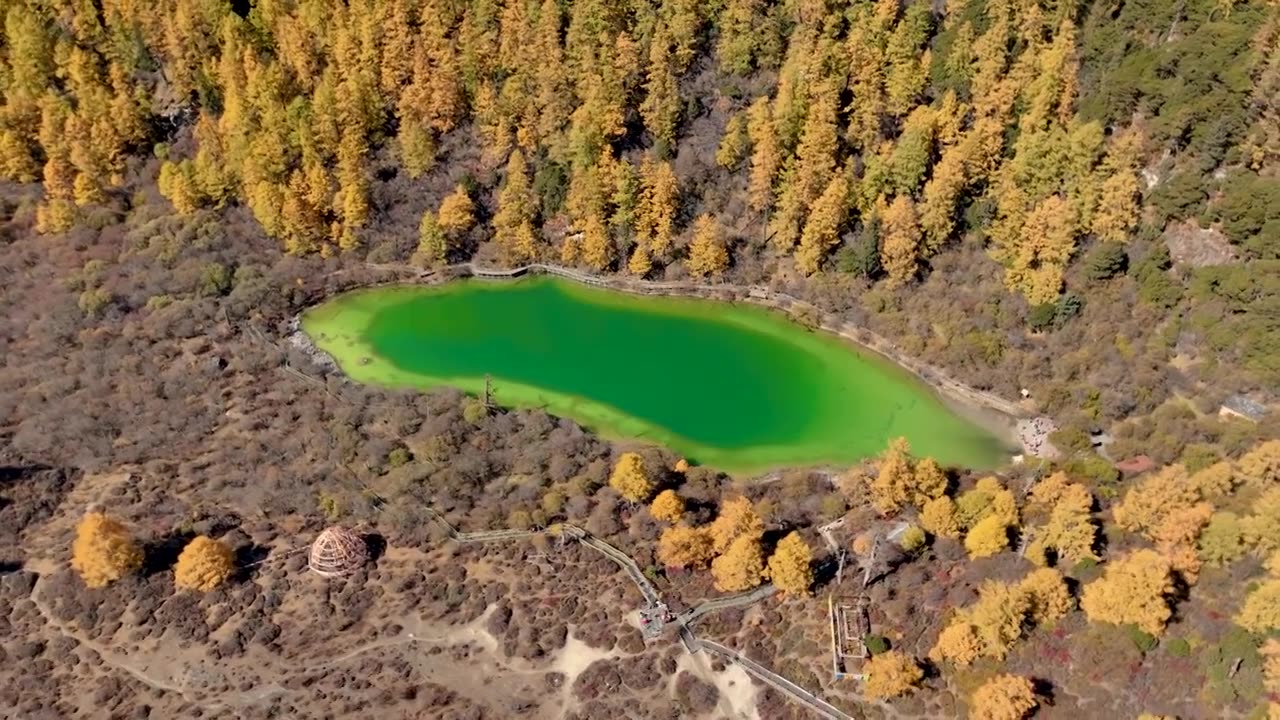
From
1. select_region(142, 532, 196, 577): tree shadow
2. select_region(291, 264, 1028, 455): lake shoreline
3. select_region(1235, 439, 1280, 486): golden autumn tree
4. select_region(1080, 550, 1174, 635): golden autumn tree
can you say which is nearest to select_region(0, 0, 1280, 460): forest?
select_region(291, 264, 1028, 455): lake shoreline

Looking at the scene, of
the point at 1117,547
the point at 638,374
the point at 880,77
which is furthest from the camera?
the point at 880,77

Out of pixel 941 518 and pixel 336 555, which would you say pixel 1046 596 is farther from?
pixel 336 555

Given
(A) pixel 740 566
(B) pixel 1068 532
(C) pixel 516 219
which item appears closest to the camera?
(A) pixel 740 566

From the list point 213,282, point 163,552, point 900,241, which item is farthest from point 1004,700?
point 213,282

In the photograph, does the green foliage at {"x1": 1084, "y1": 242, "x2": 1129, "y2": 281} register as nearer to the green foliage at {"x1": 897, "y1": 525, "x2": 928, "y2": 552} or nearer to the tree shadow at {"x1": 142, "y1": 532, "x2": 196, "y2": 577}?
the green foliage at {"x1": 897, "y1": 525, "x2": 928, "y2": 552}

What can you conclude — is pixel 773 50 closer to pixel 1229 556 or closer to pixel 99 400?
pixel 1229 556

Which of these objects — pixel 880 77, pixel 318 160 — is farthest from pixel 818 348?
pixel 318 160
